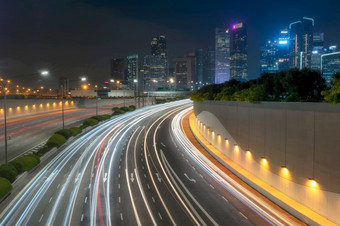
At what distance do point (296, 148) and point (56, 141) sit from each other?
3468 cm

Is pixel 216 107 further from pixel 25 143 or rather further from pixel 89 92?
pixel 89 92

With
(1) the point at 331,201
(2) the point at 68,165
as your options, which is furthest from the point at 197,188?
(2) the point at 68,165

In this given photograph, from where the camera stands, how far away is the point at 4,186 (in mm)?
24266

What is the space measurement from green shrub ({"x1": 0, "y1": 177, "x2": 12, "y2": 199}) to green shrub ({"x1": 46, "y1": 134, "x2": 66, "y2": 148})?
17.0 m

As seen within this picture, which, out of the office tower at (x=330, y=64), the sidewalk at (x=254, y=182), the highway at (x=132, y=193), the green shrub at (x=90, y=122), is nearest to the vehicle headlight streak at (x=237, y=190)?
the highway at (x=132, y=193)

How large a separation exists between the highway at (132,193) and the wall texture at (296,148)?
9.23 ft

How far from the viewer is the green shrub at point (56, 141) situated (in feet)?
139

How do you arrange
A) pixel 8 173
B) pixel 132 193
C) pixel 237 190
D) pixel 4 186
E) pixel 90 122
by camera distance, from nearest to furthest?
pixel 4 186 → pixel 132 193 → pixel 237 190 → pixel 8 173 → pixel 90 122

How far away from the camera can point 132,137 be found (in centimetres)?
5303

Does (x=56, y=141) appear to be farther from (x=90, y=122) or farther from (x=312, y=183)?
(x=312, y=183)

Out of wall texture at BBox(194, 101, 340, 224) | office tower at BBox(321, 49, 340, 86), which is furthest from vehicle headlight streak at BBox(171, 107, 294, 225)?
office tower at BBox(321, 49, 340, 86)

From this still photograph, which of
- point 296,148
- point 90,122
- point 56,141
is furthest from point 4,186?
point 90,122

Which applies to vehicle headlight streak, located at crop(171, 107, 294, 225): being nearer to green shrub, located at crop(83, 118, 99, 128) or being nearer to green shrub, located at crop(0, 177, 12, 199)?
green shrub, located at crop(0, 177, 12, 199)

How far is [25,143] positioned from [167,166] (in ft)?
90.5
